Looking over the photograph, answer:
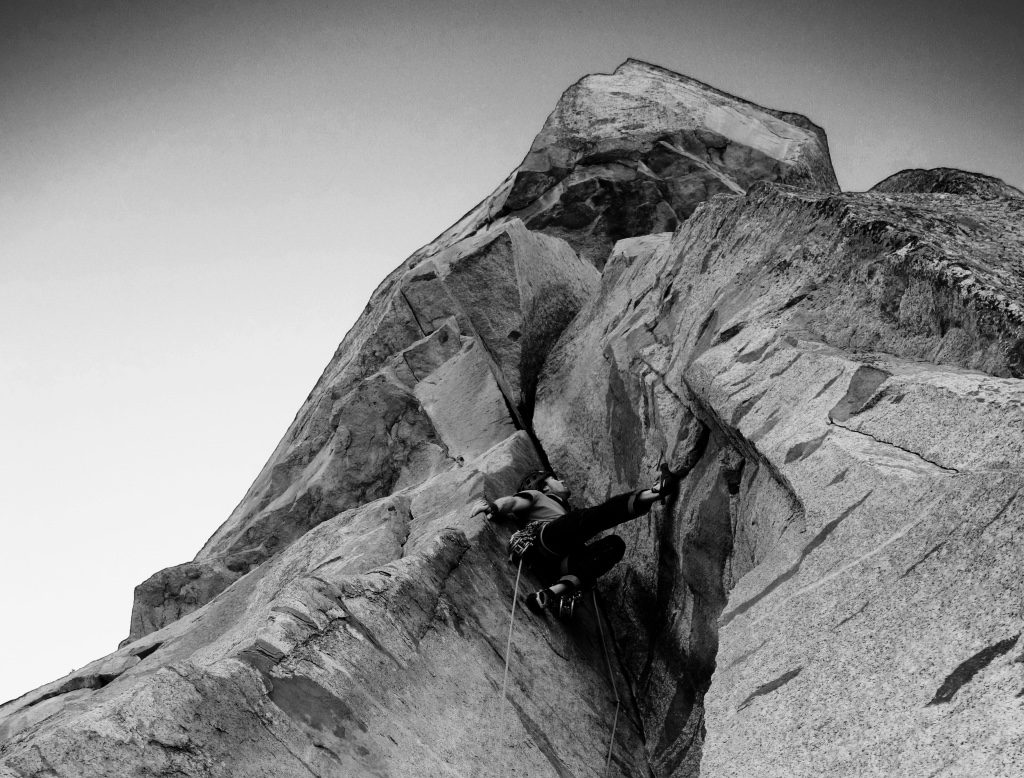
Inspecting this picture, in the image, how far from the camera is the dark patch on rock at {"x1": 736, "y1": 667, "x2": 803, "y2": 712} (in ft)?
17.5

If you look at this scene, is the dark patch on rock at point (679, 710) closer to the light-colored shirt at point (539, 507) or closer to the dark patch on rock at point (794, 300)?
the light-colored shirt at point (539, 507)

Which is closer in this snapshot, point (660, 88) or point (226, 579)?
point (226, 579)

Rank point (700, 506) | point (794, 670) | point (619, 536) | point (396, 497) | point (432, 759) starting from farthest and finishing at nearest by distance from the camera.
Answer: point (396, 497)
point (619, 536)
point (700, 506)
point (432, 759)
point (794, 670)

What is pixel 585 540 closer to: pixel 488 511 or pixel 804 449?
pixel 488 511

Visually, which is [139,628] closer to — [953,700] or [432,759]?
[432,759]

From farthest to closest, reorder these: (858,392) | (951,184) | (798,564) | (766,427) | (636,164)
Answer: (636,164) → (951,184) → (766,427) → (858,392) → (798,564)

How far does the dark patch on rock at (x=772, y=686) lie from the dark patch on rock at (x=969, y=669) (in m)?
0.95

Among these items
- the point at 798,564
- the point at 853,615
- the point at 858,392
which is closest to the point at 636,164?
the point at 858,392

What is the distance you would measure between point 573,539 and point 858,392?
3789 mm

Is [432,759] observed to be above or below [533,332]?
below

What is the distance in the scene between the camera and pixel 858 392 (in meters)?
6.64

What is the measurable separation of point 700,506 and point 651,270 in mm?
4131

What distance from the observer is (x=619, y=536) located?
10.2 metres

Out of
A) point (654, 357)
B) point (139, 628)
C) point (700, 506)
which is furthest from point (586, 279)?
point (139, 628)
